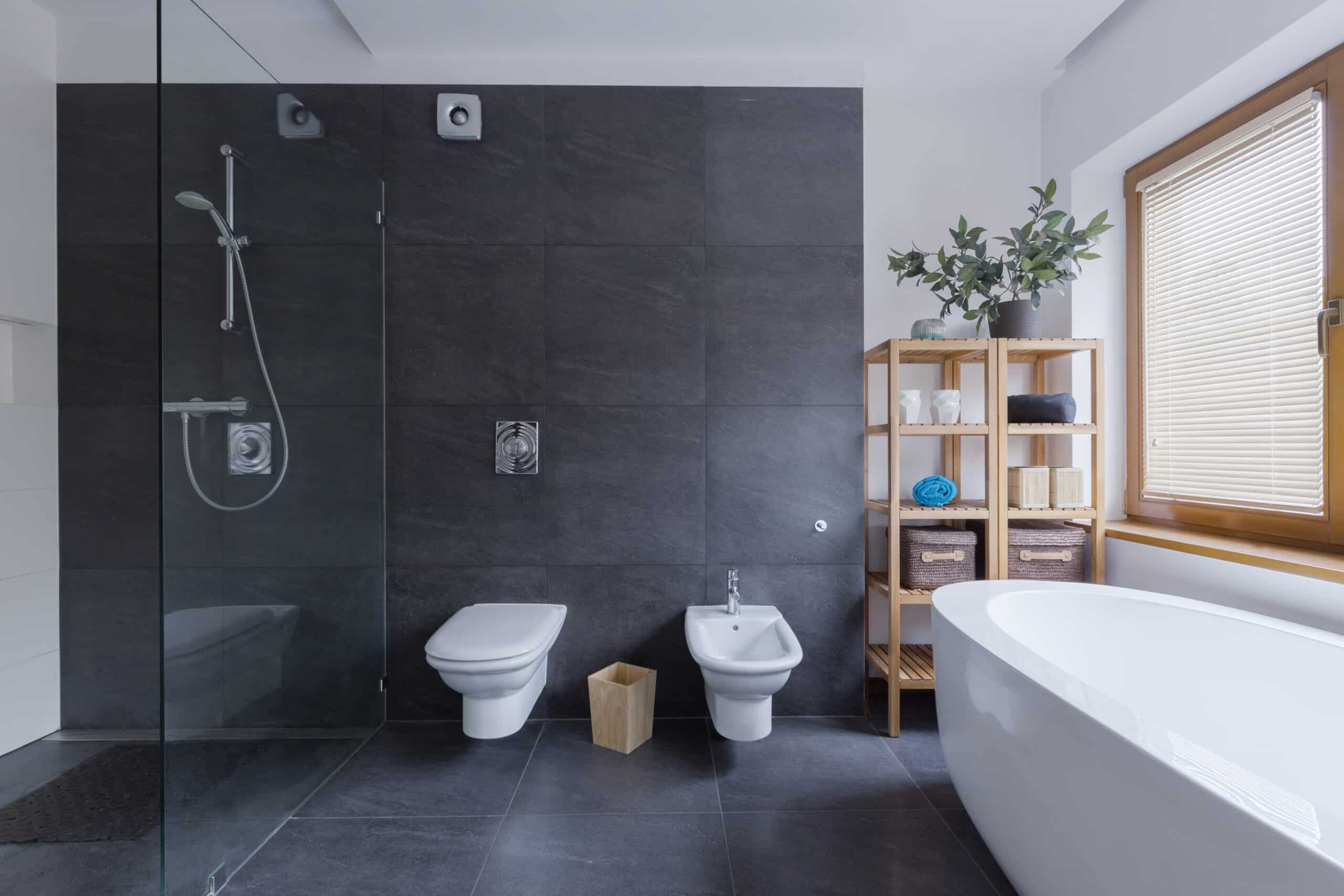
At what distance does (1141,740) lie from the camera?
2.88ft

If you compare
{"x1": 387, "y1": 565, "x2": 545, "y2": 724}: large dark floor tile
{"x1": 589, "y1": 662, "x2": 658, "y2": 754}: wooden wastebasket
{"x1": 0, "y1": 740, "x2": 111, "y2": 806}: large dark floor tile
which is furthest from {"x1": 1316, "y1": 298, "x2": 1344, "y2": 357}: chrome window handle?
{"x1": 0, "y1": 740, "x2": 111, "y2": 806}: large dark floor tile

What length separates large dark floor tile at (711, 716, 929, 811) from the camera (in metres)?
1.82

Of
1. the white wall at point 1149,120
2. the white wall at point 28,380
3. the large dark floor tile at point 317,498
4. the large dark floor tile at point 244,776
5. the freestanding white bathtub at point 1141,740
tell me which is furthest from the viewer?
the white wall at point 28,380

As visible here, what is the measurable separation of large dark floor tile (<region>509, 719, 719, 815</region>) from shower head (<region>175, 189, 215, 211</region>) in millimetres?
1723

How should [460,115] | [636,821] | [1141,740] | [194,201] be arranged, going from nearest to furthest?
[1141,740] → [194,201] → [636,821] → [460,115]

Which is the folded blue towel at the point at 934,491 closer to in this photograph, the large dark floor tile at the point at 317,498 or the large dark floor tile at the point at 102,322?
the large dark floor tile at the point at 317,498

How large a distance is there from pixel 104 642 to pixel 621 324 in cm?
209

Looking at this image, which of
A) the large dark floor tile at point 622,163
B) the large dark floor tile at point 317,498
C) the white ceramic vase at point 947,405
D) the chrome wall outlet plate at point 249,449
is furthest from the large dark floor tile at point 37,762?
the white ceramic vase at point 947,405

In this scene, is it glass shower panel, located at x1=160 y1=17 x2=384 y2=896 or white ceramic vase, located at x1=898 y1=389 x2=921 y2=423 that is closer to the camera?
glass shower panel, located at x1=160 y1=17 x2=384 y2=896

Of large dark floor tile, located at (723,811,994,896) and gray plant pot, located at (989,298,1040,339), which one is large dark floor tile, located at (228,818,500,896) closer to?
large dark floor tile, located at (723,811,994,896)

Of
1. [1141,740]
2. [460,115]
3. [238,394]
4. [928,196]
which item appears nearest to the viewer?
[1141,740]

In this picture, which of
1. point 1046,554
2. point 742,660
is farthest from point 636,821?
point 1046,554

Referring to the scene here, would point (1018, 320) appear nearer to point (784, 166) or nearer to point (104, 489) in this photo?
point (784, 166)

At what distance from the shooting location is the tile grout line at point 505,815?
4.96ft
